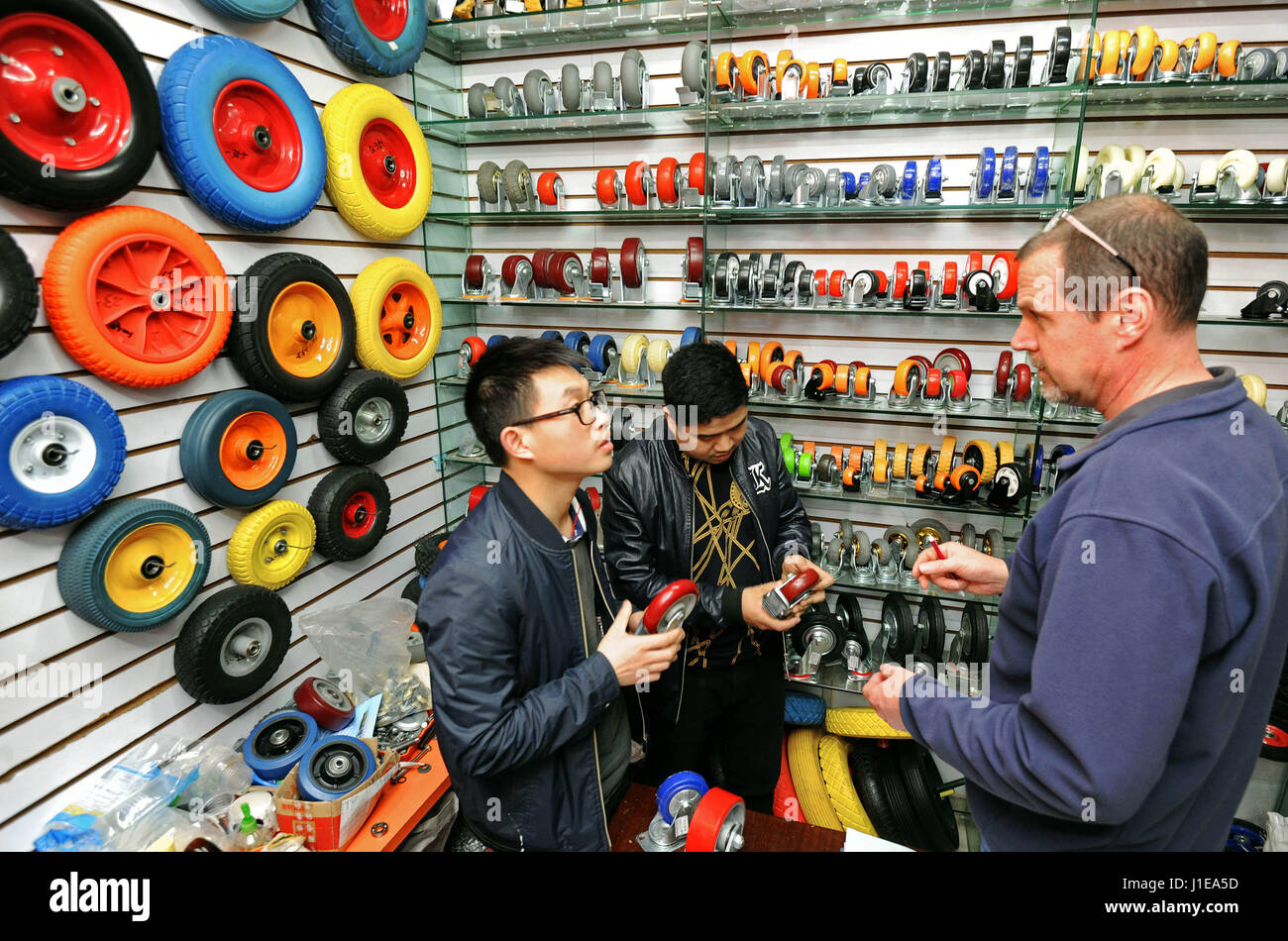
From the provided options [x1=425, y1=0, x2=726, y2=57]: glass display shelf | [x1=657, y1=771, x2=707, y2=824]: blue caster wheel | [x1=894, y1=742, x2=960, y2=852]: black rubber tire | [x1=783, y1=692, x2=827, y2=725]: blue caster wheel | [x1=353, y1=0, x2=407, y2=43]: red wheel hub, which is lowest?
[x1=894, y1=742, x2=960, y2=852]: black rubber tire

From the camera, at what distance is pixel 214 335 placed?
246 cm

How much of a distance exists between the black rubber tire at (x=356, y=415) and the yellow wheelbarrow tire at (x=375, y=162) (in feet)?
2.55

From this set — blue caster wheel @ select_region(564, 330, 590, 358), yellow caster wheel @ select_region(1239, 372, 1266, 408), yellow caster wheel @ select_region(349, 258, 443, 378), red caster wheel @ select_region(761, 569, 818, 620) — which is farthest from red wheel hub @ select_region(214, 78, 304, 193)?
yellow caster wheel @ select_region(1239, 372, 1266, 408)

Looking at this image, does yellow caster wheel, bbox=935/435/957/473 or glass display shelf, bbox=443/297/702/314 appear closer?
yellow caster wheel, bbox=935/435/957/473

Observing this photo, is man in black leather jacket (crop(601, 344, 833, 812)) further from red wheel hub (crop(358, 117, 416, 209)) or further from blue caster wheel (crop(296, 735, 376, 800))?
red wheel hub (crop(358, 117, 416, 209))

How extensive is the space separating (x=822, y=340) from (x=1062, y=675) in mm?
2822

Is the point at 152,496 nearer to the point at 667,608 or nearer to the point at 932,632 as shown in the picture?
the point at 667,608

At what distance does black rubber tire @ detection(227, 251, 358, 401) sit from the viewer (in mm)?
2621

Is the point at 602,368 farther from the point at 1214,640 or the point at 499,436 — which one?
the point at 1214,640

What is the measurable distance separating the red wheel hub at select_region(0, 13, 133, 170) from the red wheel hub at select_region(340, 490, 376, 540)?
5.57 feet

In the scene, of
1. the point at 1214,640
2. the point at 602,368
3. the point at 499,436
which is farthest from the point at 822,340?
the point at 1214,640

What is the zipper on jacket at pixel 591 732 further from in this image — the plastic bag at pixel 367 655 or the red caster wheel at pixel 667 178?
the red caster wheel at pixel 667 178

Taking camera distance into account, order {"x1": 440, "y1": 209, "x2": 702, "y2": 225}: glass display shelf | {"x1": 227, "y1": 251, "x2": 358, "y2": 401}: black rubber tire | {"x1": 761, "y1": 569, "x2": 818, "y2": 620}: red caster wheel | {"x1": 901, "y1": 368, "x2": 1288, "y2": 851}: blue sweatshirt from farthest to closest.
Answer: {"x1": 440, "y1": 209, "x2": 702, "y2": 225}: glass display shelf
{"x1": 227, "y1": 251, "x2": 358, "y2": 401}: black rubber tire
{"x1": 761, "y1": 569, "x2": 818, "y2": 620}: red caster wheel
{"x1": 901, "y1": 368, "x2": 1288, "y2": 851}: blue sweatshirt

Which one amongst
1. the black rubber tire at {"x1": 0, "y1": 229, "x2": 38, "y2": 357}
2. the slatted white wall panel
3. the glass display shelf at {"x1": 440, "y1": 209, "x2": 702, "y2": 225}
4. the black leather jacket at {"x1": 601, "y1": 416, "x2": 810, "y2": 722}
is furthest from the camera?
the glass display shelf at {"x1": 440, "y1": 209, "x2": 702, "y2": 225}
